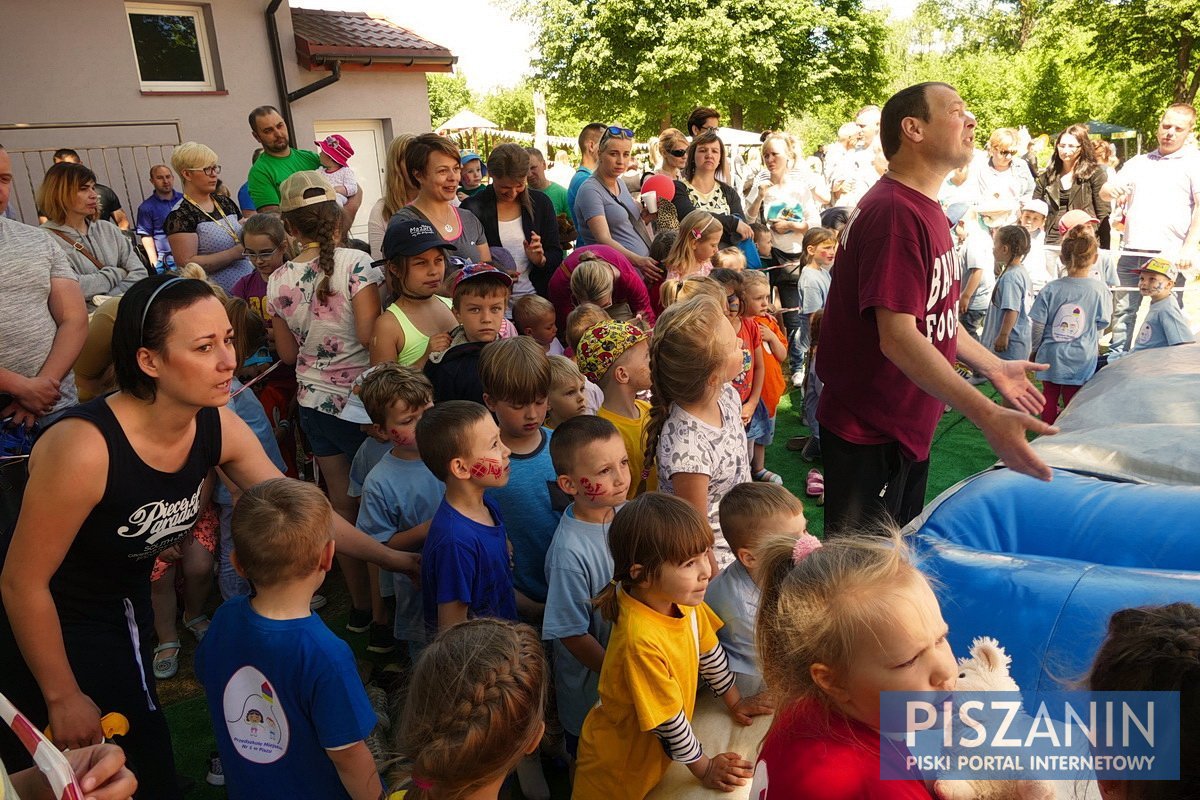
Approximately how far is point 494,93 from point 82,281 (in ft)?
204

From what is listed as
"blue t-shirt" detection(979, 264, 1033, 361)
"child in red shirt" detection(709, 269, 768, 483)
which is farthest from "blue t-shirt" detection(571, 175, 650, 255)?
"blue t-shirt" detection(979, 264, 1033, 361)

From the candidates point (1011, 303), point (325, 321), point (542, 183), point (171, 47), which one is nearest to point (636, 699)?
point (325, 321)

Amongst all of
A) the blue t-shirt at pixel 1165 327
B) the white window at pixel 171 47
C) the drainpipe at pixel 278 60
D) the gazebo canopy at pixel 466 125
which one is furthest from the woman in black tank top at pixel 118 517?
the gazebo canopy at pixel 466 125

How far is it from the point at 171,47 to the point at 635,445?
36.8 ft

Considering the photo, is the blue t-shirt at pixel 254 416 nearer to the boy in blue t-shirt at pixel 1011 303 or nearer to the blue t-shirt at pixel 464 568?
the blue t-shirt at pixel 464 568

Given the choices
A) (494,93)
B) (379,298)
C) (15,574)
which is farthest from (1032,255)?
(494,93)

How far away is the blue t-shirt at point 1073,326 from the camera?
5.64 metres

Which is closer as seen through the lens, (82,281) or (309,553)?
(309,553)

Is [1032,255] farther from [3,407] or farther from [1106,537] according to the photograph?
[3,407]

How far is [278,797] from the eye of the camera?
6.51 ft

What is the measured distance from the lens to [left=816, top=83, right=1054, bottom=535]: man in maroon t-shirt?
99.0 inches

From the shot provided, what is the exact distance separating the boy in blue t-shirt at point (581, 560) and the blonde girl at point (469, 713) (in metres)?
0.80

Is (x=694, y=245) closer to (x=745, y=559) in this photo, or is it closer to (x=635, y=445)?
(x=635, y=445)

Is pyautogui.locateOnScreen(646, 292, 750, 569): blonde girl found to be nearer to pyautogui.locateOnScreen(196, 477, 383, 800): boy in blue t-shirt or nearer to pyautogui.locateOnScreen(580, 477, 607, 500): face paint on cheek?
pyautogui.locateOnScreen(580, 477, 607, 500): face paint on cheek
